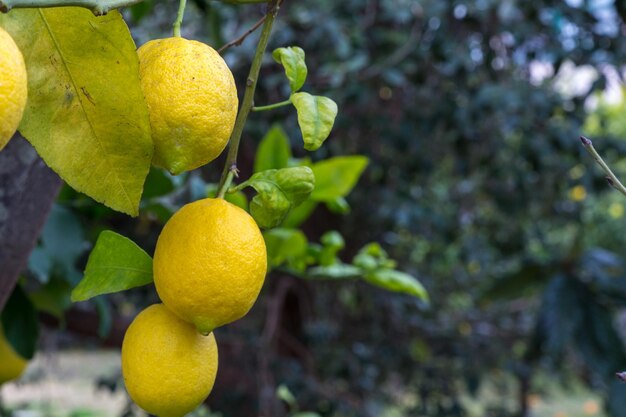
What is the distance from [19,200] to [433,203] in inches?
75.2

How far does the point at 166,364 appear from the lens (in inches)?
15.5

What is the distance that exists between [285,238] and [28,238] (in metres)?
0.30

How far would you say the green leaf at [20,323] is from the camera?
85cm

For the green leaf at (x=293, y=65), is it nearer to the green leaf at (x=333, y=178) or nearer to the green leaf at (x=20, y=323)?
the green leaf at (x=333, y=178)

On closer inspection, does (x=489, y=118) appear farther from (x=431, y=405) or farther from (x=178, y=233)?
(x=178, y=233)

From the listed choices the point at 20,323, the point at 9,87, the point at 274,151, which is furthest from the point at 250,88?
the point at 20,323

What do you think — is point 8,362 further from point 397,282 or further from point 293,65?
point 293,65

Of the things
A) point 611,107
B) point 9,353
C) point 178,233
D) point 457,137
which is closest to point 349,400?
point 457,137

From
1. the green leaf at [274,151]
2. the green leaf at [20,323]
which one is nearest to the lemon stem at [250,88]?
the green leaf at [274,151]

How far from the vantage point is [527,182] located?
2098 mm

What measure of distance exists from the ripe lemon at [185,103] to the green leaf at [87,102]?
0.04 feet

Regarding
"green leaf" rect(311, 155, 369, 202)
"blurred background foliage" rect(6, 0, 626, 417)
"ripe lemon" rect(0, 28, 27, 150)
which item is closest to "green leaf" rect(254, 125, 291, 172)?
"green leaf" rect(311, 155, 369, 202)

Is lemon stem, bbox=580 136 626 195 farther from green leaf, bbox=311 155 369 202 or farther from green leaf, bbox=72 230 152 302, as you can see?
green leaf, bbox=311 155 369 202

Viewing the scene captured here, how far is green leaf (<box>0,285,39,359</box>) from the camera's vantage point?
0.85m
